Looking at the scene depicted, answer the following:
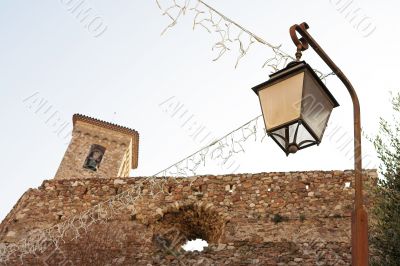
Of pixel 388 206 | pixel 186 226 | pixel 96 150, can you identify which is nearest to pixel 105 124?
pixel 96 150

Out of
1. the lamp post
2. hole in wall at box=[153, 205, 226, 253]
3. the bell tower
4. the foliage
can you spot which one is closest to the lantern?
the lamp post

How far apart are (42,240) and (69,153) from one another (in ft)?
37.7

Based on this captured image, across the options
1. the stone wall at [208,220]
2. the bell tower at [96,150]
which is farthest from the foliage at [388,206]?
the bell tower at [96,150]

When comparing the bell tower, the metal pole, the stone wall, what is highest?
the bell tower

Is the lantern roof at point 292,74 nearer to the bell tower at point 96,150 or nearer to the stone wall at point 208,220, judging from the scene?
the stone wall at point 208,220

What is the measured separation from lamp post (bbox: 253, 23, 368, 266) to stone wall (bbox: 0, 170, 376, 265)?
742 cm

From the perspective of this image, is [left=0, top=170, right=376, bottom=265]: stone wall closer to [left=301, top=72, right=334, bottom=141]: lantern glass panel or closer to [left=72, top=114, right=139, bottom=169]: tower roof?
[left=301, top=72, right=334, bottom=141]: lantern glass panel

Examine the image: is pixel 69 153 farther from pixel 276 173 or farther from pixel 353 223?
pixel 353 223

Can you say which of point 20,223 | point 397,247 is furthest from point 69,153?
point 397,247

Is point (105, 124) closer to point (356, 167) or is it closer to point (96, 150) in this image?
point (96, 150)

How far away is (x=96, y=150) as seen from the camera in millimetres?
24312

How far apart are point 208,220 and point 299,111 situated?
32.1ft

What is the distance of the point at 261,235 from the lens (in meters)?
11.6

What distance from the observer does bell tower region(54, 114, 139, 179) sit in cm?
2317
